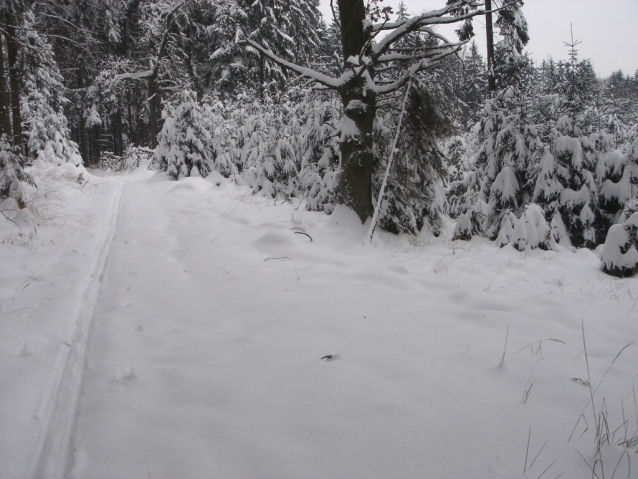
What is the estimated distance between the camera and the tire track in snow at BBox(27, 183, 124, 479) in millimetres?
1567

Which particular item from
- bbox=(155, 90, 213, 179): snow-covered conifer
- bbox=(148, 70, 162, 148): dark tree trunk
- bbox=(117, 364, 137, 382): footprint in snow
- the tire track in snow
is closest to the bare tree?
the tire track in snow

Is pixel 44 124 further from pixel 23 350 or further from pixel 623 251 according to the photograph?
pixel 623 251

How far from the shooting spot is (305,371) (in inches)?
81.9

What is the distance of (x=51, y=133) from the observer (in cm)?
1891

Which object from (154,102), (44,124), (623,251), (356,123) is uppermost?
(154,102)

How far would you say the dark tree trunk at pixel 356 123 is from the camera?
579 centimetres

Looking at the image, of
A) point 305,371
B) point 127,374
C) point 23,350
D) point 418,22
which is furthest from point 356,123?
point 23,350

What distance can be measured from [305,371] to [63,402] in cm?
135

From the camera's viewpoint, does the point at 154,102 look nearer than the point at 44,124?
No

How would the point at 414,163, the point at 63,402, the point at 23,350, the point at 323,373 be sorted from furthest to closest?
the point at 414,163
the point at 23,350
the point at 323,373
the point at 63,402

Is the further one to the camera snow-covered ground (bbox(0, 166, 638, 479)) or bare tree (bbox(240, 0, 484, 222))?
bare tree (bbox(240, 0, 484, 222))

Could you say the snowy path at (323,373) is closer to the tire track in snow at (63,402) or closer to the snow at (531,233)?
the tire track in snow at (63,402)

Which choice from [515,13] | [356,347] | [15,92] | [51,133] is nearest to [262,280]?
[356,347]

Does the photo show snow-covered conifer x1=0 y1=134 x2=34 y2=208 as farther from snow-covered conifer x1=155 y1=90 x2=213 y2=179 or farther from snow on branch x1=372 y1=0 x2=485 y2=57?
snow-covered conifer x1=155 y1=90 x2=213 y2=179
